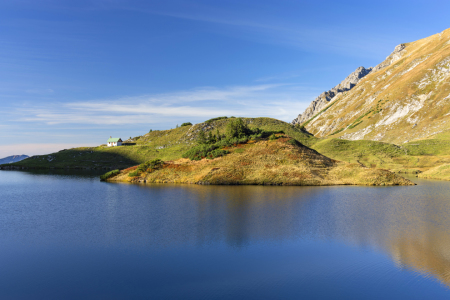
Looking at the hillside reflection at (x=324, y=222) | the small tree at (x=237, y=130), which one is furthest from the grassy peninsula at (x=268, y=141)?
the hillside reflection at (x=324, y=222)

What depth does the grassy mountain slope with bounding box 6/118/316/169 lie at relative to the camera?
132m

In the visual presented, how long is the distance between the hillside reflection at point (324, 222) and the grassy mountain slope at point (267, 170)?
17.9 meters

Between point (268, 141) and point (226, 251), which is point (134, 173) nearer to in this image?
point (268, 141)

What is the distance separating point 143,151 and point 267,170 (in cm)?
8955

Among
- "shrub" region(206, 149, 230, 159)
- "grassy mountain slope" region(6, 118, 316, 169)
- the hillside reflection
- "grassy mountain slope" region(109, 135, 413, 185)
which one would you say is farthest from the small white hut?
the hillside reflection

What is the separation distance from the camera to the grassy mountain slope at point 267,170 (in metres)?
70.1

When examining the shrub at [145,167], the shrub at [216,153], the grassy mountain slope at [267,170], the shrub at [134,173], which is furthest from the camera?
the shrub at [216,153]

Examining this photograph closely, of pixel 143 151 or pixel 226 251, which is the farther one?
pixel 143 151

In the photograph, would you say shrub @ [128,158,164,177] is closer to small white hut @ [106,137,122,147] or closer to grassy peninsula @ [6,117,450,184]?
grassy peninsula @ [6,117,450,184]

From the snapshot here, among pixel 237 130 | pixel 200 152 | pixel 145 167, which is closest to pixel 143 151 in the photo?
pixel 145 167

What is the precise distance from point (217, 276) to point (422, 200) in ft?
146

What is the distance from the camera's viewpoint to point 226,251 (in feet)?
78.1

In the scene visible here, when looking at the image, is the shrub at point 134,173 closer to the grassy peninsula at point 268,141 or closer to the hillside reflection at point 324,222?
the grassy peninsula at point 268,141

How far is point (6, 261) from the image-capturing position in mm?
22125
